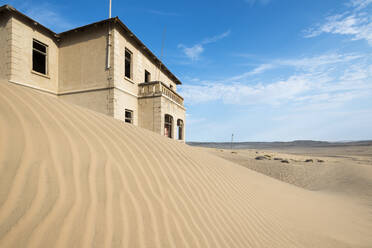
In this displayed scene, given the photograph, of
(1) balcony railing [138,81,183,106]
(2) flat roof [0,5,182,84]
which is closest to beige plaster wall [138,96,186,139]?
(1) balcony railing [138,81,183,106]

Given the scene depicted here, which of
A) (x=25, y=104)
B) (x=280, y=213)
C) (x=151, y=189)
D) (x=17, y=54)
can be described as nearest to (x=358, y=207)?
(x=280, y=213)

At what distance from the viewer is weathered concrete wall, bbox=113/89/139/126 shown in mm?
8602

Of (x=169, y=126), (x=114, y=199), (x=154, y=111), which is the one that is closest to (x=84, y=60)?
(x=154, y=111)

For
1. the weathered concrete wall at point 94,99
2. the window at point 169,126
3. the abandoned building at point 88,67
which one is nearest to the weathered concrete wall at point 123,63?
the abandoned building at point 88,67

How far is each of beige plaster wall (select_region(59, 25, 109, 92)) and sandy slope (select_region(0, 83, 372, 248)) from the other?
756 centimetres

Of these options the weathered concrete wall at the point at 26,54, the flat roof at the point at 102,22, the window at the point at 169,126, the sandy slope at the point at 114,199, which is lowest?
the sandy slope at the point at 114,199

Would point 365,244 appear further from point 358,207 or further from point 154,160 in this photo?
point 154,160

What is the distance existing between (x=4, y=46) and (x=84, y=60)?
3.21m

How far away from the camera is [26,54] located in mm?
8172

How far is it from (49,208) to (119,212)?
1.57 ft

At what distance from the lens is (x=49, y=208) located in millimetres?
1160

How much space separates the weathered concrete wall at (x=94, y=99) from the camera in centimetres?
874

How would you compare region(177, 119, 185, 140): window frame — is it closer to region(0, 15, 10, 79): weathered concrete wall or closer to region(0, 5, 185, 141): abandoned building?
region(0, 5, 185, 141): abandoned building

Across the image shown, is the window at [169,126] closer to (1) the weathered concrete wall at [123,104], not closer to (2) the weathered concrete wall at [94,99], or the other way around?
(1) the weathered concrete wall at [123,104]
